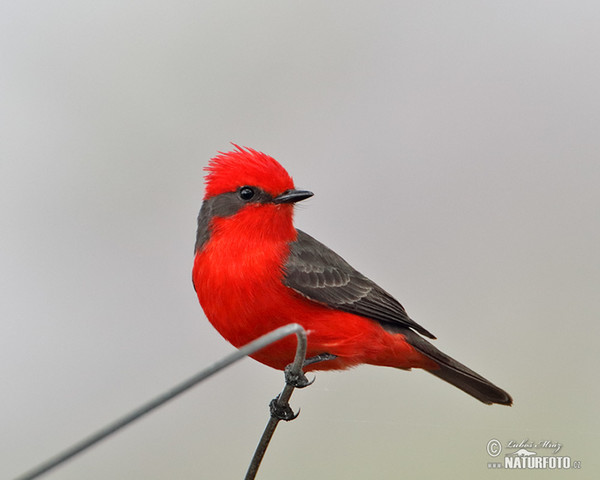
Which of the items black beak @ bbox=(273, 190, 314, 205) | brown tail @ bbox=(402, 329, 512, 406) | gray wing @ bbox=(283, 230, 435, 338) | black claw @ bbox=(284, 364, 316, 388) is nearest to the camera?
black claw @ bbox=(284, 364, 316, 388)

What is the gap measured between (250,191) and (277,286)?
1.34 ft

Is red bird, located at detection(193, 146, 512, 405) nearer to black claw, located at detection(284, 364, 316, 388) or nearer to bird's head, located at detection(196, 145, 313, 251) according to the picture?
bird's head, located at detection(196, 145, 313, 251)

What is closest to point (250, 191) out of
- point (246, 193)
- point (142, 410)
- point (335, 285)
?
point (246, 193)

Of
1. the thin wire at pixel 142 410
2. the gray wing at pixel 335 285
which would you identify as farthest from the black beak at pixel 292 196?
the thin wire at pixel 142 410

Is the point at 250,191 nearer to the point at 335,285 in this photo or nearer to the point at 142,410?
the point at 335,285

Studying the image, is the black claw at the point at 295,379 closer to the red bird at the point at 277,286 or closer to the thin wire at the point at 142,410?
the red bird at the point at 277,286

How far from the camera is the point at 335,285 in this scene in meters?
3.44

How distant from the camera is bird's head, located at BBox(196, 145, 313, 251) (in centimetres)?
309

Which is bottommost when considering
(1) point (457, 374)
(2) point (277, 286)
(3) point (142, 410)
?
(3) point (142, 410)

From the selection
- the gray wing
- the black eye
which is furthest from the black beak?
the gray wing

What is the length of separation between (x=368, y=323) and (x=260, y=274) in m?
0.66

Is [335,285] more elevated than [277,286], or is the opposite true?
[335,285]

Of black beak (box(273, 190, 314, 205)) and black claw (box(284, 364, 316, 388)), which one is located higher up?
black beak (box(273, 190, 314, 205))

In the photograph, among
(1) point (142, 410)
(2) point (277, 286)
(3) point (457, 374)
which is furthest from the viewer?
(3) point (457, 374)
